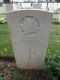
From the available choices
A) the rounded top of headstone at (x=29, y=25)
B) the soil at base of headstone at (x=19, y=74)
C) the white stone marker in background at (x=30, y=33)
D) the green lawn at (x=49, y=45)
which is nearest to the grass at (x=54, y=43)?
the green lawn at (x=49, y=45)

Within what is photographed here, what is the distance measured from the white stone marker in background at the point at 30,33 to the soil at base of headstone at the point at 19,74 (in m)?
0.19

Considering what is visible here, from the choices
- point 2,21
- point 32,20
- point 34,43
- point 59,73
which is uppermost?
point 32,20

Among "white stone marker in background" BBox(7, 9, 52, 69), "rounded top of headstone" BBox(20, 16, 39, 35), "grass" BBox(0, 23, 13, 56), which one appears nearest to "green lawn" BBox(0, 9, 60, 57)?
"grass" BBox(0, 23, 13, 56)

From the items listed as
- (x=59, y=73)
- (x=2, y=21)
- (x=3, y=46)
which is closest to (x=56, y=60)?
(x=59, y=73)

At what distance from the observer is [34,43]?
6258mm

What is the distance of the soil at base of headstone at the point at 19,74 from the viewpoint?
20.1 ft

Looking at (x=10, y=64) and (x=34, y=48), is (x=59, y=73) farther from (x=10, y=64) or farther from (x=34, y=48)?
(x=10, y=64)

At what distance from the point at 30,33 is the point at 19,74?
820mm

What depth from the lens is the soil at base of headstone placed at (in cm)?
612

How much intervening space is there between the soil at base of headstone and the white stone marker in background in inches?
7.6

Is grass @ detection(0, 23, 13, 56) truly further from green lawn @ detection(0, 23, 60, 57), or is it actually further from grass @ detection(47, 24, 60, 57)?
grass @ detection(47, 24, 60, 57)

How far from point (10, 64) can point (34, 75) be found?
2.69ft

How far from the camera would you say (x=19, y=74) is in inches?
246

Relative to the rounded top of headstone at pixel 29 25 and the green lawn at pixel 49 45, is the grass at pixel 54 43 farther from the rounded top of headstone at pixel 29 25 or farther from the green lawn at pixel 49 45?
the rounded top of headstone at pixel 29 25
